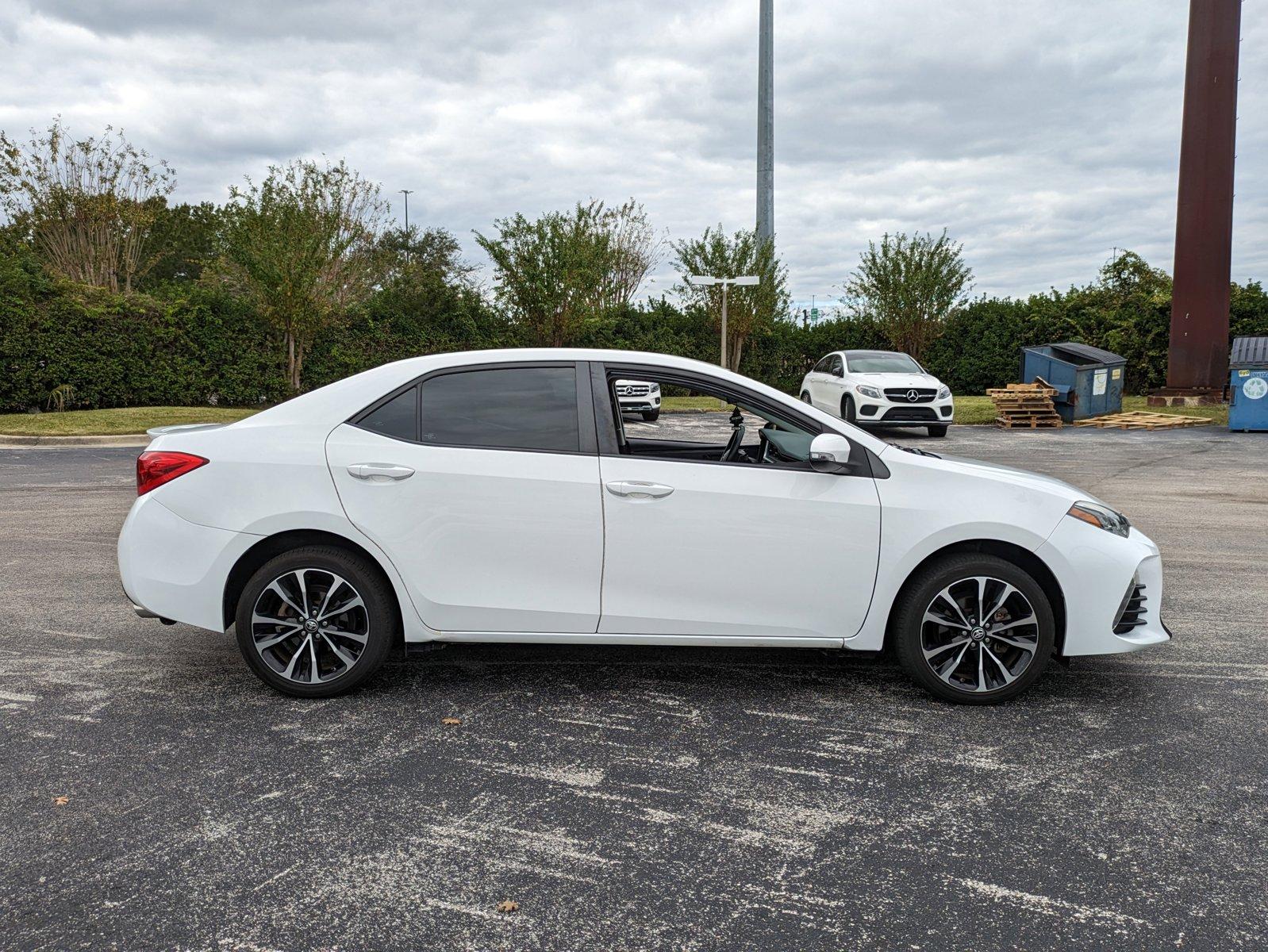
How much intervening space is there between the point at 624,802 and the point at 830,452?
170 centimetres

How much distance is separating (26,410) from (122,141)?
9.47 m

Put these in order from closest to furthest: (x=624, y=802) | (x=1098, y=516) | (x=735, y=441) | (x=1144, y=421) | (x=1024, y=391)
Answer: (x=624, y=802)
(x=1098, y=516)
(x=735, y=441)
(x=1144, y=421)
(x=1024, y=391)

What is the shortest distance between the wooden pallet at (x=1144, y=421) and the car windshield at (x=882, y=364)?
4577 millimetres

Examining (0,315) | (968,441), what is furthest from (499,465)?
(0,315)

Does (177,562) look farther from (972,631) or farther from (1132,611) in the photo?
(1132,611)

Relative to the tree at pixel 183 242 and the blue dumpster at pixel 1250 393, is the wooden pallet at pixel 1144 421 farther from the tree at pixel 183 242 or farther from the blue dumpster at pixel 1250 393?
the tree at pixel 183 242

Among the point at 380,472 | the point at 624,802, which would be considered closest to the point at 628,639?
the point at 624,802

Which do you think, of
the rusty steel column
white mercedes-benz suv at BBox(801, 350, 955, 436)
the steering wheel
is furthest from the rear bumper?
the rusty steel column

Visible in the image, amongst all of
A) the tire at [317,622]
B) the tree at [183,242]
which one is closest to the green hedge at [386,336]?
the tire at [317,622]

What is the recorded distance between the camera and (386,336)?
1022 inches

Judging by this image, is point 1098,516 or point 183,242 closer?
point 1098,516

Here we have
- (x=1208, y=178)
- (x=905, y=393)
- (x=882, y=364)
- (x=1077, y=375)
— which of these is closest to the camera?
(x=905, y=393)

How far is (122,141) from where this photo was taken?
26.5 metres

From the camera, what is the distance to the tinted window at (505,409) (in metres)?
4.39
